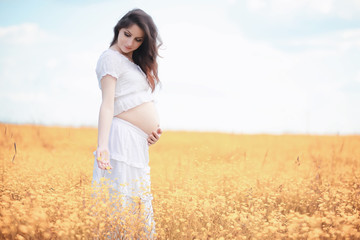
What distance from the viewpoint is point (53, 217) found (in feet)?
10.7

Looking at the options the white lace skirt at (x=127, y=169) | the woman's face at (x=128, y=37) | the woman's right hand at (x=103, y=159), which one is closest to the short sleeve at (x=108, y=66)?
the woman's face at (x=128, y=37)

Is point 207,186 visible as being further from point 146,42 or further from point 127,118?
point 146,42

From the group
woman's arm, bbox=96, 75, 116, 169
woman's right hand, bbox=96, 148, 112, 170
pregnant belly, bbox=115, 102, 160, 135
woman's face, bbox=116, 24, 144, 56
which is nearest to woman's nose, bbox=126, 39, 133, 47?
woman's face, bbox=116, 24, 144, 56

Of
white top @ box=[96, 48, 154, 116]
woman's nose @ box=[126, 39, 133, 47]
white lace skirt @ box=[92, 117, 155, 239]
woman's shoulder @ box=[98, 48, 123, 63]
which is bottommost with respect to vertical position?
white lace skirt @ box=[92, 117, 155, 239]

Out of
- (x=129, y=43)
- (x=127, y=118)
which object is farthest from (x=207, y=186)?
(x=129, y=43)

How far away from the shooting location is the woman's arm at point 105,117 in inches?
111

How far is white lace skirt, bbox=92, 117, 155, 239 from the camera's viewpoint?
2998mm

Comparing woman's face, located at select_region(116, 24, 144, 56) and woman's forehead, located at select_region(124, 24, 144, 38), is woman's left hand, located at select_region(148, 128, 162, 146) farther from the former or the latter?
woman's forehead, located at select_region(124, 24, 144, 38)

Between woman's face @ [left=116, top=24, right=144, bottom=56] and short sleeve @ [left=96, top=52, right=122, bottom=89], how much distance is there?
0.20 metres

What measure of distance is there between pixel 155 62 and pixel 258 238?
6.42 feet

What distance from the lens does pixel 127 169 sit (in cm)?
305

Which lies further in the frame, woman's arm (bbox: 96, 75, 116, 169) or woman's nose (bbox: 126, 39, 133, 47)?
woman's nose (bbox: 126, 39, 133, 47)

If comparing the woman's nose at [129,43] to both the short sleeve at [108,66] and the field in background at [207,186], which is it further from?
the field in background at [207,186]

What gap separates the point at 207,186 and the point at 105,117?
269 cm
